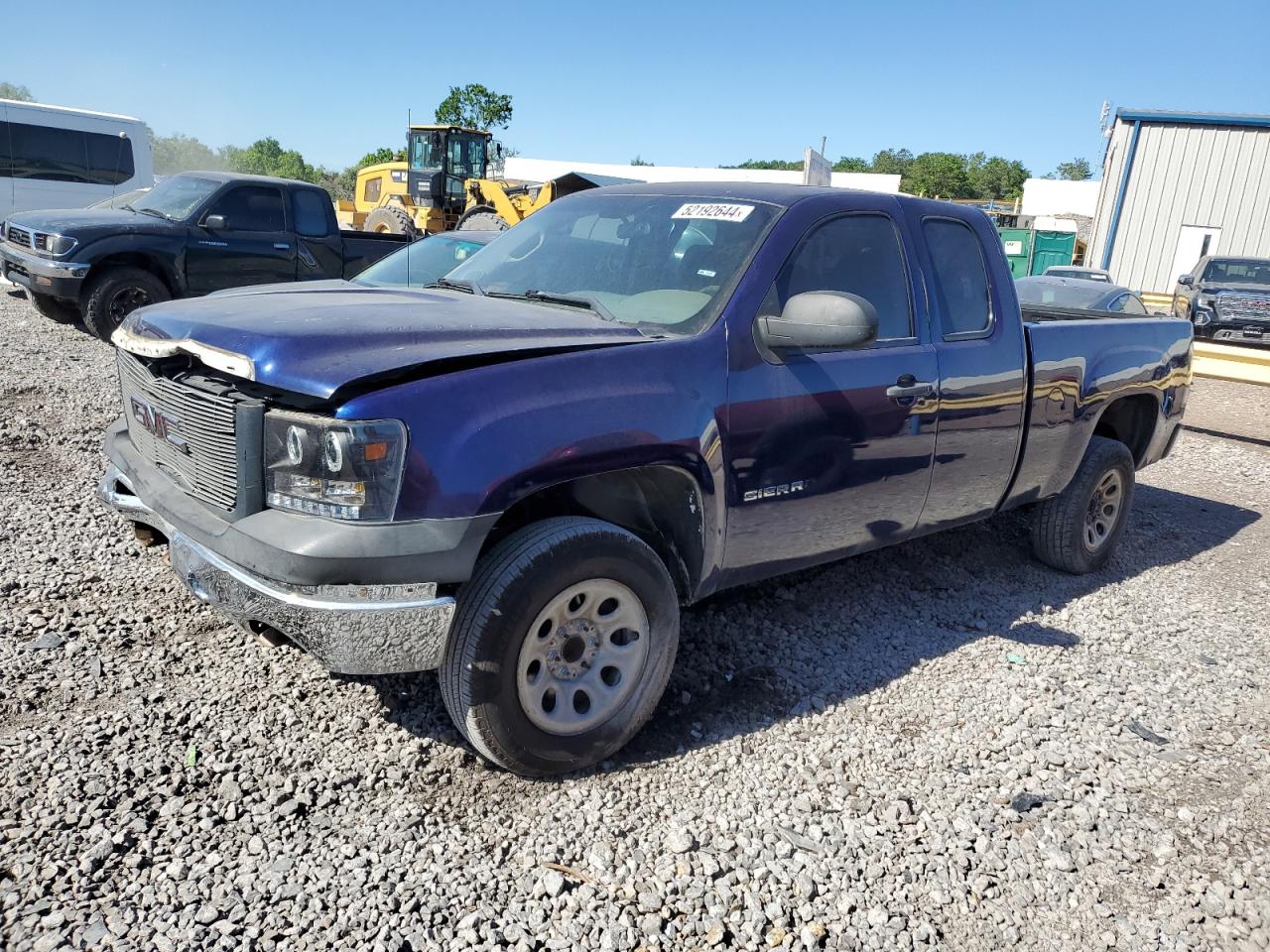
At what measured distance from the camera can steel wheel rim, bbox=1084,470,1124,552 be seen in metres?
5.39

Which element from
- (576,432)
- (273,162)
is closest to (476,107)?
(273,162)

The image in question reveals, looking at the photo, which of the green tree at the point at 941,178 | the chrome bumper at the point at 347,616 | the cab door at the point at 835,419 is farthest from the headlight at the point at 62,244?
the green tree at the point at 941,178

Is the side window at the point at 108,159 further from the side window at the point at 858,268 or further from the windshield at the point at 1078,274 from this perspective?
the windshield at the point at 1078,274

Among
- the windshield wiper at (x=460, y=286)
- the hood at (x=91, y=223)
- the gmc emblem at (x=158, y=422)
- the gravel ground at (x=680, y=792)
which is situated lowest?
the gravel ground at (x=680, y=792)

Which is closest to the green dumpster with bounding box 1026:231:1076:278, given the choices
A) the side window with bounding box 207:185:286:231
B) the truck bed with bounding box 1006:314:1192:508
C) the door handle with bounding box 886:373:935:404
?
the side window with bounding box 207:185:286:231

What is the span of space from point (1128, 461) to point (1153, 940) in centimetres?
351

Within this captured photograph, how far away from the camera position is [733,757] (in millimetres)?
3252

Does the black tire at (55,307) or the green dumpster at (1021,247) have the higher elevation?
the green dumpster at (1021,247)

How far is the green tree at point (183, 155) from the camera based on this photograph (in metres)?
91.6

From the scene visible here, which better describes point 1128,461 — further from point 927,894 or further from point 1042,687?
point 927,894

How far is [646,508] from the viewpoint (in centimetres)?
324

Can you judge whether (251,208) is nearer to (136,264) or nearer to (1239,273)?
(136,264)

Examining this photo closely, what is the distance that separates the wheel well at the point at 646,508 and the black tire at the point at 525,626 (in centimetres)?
17

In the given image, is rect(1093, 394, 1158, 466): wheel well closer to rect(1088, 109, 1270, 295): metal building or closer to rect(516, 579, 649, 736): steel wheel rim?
rect(516, 579, 649, 736): steel wheel rim
